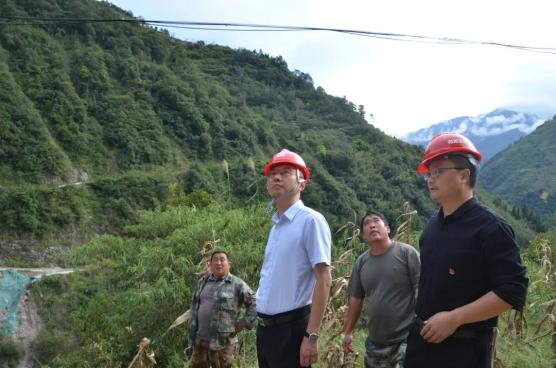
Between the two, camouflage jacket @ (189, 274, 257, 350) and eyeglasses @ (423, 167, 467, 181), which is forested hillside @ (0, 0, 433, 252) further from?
eyeglasses @ (423, 167, 467, 181)

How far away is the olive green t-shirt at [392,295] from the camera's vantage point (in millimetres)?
2670

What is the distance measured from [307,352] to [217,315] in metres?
1.65

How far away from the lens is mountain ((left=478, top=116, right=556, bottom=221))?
75500 millimetres

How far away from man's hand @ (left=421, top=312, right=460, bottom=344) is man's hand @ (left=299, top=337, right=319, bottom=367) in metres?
0.54

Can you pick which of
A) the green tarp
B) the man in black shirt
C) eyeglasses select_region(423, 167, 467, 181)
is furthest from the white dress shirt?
the green tarp

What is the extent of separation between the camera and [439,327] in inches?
66.1

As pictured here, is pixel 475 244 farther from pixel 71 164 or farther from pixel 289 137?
pixel 289 137

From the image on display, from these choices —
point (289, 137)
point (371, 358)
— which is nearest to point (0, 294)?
point (371, 358)

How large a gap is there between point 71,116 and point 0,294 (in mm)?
17829

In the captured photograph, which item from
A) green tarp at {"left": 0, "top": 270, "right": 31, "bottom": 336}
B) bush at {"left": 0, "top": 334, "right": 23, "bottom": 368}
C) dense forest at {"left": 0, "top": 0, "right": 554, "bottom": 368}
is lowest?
bush at {"left": 0, "top": 334, "right": 23, "bottom": 368}

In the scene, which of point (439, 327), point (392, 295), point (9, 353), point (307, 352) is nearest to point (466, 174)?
point (439, 327)

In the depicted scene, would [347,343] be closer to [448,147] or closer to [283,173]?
[283,173]

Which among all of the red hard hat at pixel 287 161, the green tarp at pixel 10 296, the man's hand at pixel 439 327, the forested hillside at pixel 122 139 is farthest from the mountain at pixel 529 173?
the man's hand at pixel 439 327

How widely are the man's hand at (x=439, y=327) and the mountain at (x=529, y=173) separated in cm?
7388
